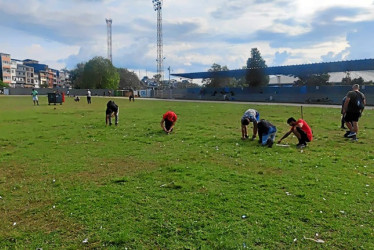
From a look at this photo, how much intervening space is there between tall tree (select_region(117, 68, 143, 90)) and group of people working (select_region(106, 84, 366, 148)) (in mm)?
110732

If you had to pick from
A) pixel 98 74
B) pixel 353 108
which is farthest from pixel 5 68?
pixel 353 108

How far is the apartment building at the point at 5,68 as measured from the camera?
109m

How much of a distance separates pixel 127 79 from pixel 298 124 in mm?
116432

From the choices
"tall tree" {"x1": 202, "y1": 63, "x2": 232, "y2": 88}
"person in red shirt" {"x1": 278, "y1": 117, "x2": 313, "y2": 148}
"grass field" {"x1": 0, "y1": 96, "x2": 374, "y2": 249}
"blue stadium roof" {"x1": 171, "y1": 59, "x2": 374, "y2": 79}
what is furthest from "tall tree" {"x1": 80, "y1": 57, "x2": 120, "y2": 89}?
"person in red shirt" {"x1": 278, "y1": 117, "x2": 313, "y2": 148}

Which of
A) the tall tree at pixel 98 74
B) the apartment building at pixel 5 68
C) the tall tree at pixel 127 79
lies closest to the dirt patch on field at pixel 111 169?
the tall tree at pixel 98 74

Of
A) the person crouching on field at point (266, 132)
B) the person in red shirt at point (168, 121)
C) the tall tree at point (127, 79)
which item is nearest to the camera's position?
the person crouching on field at point (266, 132)

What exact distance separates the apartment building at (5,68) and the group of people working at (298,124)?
120m

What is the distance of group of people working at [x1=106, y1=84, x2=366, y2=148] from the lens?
28.4 feet

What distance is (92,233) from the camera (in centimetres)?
368

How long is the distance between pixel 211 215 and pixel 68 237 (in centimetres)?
189

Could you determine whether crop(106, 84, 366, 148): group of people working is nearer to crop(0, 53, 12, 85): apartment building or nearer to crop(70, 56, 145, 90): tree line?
crop(70, 56, 145, 90): tree line

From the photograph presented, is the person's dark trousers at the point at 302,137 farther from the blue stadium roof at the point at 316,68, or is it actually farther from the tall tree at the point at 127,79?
the tall tree at the point at 127,79

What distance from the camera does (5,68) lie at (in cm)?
11131

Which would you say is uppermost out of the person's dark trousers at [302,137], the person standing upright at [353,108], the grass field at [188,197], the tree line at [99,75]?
the tree line at [99,75]
